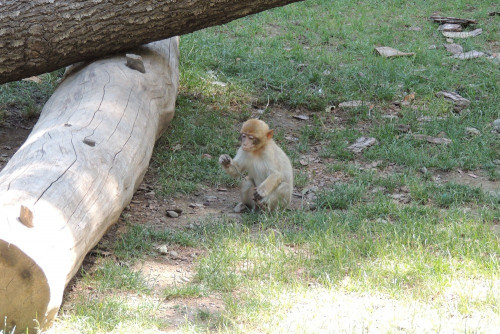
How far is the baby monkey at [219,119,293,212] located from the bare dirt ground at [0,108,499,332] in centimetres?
37

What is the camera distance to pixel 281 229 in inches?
253

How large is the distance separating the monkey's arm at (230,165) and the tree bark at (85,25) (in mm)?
1845

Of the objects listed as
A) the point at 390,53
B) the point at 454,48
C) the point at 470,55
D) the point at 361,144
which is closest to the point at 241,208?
the point at 361,144

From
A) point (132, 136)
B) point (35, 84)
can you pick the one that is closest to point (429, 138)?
point (132, 136)

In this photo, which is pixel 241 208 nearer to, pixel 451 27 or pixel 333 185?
pixel 333 185

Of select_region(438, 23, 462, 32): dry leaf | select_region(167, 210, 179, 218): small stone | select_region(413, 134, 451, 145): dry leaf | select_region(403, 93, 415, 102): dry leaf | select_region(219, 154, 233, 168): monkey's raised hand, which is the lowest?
select_region(438, 23, 462, 32): dry leaf

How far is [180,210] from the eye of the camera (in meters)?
6.97

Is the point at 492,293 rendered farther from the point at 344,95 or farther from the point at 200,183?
the point at 344,95

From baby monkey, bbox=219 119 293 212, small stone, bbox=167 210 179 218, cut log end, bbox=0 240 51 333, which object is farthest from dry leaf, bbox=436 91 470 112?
cut log end, bbox=0 240 51 333

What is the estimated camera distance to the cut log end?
400 cm

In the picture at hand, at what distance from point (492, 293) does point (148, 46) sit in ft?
16.8

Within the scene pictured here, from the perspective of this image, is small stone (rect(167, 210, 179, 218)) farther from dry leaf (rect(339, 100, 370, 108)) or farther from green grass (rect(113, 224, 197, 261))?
dry leaf (rect(339, 100, 370, 108))

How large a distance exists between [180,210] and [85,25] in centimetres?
224

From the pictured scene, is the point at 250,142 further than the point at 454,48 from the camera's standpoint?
No
